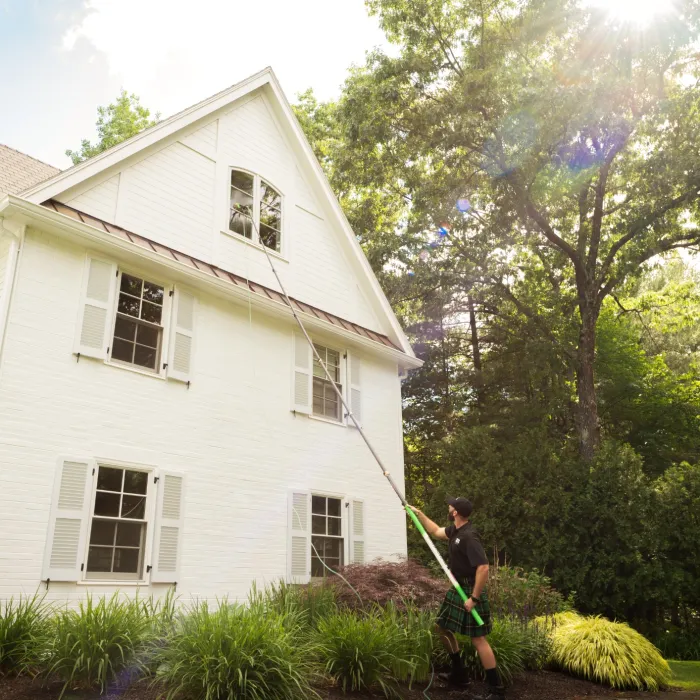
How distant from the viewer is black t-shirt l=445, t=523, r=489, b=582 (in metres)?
6.77

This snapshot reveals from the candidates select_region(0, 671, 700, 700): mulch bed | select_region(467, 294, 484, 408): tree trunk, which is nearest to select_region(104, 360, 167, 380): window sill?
select_region(0, 671, 700, 700): mulch bed

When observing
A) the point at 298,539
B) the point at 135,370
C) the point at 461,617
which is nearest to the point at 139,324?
the point at 135,370

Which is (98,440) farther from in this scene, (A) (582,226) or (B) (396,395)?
(A) (582,226)

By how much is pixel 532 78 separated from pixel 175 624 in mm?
15200

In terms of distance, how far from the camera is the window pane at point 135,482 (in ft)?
28.6

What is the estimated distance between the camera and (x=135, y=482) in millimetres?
8797

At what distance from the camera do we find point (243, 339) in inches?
428

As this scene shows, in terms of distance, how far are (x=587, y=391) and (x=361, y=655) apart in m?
14.0

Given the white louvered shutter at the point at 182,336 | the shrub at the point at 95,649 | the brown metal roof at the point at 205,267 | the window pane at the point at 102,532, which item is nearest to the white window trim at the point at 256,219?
the brown metal roof at the point at 205,267

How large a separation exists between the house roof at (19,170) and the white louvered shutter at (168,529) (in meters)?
4.81

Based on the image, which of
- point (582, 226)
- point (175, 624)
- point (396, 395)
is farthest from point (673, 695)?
point (582, 226)

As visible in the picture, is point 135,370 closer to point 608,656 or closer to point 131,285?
point 131,285

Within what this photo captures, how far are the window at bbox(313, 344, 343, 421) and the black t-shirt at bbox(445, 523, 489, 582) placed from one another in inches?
203

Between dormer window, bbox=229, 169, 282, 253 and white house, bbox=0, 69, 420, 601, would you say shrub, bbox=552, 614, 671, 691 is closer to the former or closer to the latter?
white house, bbox=0, 69, 420, 601
